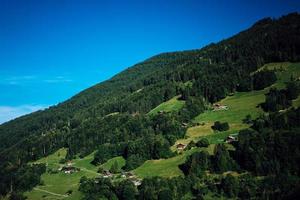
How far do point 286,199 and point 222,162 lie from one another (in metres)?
38.3

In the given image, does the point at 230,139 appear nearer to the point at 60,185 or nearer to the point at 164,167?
the point at 164,167

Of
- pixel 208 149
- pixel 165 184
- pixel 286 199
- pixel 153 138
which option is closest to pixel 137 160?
pixel 153 138

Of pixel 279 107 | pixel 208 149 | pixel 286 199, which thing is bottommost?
pixel 286 199

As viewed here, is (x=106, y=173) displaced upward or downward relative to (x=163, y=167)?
downward

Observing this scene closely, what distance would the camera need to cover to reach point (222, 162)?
479ft

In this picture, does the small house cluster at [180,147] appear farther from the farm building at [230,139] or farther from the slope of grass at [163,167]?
the farm building at [230,139]

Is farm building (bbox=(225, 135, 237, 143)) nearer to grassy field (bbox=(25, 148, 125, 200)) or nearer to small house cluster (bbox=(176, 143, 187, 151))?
small house cluster (bbox=(176, 143, 187, 151))

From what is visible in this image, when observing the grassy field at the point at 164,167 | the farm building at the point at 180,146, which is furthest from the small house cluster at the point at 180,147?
the grassy field at the point at 164,167

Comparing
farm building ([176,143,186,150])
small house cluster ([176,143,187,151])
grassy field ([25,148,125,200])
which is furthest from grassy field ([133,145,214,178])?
grassy field ([25,148,125,200])

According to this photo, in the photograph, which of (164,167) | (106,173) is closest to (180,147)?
(164,167)

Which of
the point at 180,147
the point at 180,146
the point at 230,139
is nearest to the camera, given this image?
the point at 230,139

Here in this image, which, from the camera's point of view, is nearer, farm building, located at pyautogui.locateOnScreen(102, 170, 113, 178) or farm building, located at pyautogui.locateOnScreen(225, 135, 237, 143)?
farm building, located at pyautogui.locateOnScreen(225, 135, 237, 143)

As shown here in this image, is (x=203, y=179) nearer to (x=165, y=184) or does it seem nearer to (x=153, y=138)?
(x=165, y=184)

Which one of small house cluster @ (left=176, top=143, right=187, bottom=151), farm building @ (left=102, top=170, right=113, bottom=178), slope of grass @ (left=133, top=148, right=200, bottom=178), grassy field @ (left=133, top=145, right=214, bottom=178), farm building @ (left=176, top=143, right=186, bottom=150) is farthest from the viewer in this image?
farm building @ (left=176, top=143, right=186, bottom=150)
